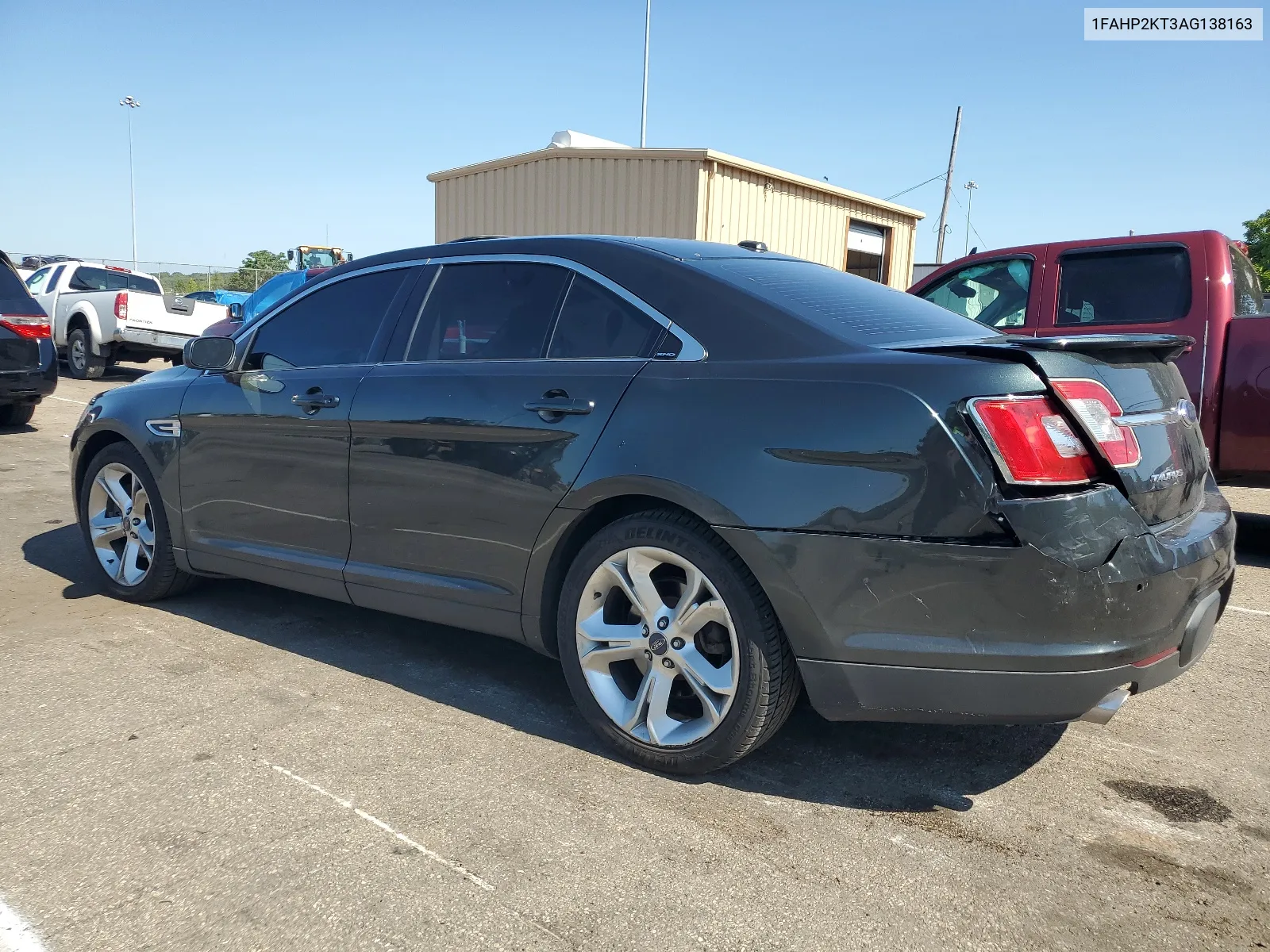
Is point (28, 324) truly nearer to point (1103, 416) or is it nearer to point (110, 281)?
point (110, 281)

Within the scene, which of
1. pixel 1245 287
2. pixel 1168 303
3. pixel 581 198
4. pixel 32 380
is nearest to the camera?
pixel 1168 303

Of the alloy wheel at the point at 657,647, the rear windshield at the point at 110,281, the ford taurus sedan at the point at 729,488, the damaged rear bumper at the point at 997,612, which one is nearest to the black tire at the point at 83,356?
the rear windshield at the point at 110,281

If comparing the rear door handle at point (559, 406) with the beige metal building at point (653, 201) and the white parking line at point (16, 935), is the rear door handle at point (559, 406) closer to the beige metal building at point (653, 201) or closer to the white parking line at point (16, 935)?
the white parking line at point (16, 935)

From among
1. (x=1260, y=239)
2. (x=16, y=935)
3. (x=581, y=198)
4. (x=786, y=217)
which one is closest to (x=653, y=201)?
(x=581, y=198)

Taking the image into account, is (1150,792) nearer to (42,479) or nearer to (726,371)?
(726,371)

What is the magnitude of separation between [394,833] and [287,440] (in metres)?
1.89

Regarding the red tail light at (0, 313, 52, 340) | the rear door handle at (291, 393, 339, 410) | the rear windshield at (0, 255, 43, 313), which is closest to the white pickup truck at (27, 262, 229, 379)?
the rear windshield at (0, 255, 43, 313)

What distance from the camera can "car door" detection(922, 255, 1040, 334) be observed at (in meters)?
6.46

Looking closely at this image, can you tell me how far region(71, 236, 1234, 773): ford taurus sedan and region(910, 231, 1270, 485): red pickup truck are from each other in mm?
2792

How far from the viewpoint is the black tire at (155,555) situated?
15.0 feet

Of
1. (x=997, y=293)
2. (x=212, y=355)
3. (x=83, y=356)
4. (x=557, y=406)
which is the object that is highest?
(x=997, y=293)

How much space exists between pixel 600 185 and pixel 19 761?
13493 mm

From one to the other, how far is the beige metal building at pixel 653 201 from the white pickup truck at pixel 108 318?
182 inches

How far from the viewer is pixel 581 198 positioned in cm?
1563
